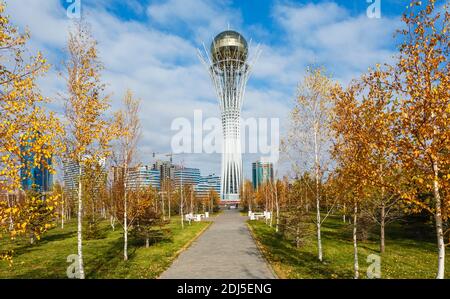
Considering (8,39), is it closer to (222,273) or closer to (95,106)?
(95,106)

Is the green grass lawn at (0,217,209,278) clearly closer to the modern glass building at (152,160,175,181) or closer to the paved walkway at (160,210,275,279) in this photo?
the paved walkway at (160,210,275,279)

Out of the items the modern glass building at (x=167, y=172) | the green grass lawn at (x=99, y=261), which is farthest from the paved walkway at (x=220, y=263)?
the modern glass building at (x=167, y=172)

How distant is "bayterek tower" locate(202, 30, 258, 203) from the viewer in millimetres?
83062

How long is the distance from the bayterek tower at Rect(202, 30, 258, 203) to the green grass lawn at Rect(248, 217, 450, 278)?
5735cm

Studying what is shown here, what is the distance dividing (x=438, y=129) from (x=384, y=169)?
251cm

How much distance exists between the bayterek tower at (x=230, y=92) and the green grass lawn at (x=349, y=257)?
57.3 meters

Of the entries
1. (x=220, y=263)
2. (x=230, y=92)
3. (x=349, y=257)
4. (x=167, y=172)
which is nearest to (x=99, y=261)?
(x=220, y=263)

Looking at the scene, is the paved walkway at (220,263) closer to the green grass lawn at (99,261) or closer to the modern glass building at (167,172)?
the green grass lawn at (99,261)

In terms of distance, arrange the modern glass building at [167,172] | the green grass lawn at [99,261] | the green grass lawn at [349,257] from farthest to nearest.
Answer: the modern glass building at [167,172] < the green grass lawn at [99,261] < the green grass lawn at [349,257]

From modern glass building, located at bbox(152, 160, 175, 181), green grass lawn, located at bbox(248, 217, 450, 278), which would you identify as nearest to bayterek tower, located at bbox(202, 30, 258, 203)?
modern glass building, located at bbox(152, 160, 175, 181)

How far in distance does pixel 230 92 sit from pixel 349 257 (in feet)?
225

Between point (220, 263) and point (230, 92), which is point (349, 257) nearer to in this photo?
point (220, 263)

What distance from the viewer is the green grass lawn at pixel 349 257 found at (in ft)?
48.9
